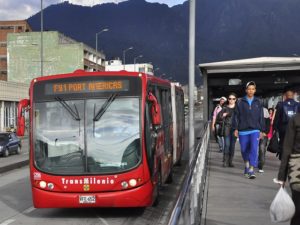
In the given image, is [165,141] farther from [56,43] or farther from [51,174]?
[56,43]

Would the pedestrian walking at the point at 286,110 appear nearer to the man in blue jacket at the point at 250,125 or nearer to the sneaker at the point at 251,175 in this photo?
the man in blue jacket at the point at 250,125

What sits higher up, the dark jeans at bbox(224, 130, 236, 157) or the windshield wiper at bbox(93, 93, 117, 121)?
the windshield wiper at bbox(93, 93, 117, 121)

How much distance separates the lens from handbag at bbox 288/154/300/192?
16.2ft

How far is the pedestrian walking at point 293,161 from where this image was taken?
16.3 feet

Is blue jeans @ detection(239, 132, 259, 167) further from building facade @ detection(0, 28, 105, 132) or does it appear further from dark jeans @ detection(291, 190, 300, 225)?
building facade @ detection(0, 28, 105, 132)

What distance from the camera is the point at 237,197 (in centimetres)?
944

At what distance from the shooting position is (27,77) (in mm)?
101875

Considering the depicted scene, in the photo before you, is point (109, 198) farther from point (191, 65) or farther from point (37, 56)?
point (37, 56)

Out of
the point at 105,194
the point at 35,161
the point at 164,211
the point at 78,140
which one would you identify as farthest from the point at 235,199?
the point at 35,161

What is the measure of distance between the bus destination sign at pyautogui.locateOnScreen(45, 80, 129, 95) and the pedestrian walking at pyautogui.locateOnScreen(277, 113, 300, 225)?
5.13 metres

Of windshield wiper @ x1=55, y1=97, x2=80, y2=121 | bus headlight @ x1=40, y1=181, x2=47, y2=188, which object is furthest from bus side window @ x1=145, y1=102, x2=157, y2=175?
bus headlight @ x1=40, y1=181, x2=47, y2=188

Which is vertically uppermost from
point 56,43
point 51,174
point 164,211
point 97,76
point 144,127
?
point 56,43

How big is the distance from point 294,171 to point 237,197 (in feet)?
14.9

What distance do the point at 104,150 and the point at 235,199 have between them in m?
2.36
